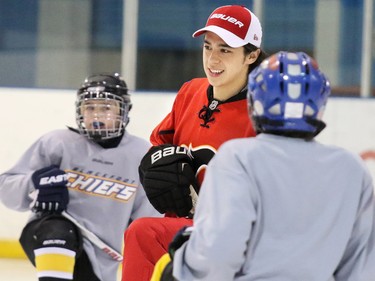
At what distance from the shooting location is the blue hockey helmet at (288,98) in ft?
5.34

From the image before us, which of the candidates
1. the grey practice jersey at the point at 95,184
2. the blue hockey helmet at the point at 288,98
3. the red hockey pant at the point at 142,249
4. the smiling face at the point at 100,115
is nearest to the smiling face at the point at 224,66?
the red hockey pant at the point at 142,249

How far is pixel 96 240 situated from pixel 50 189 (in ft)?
0.84

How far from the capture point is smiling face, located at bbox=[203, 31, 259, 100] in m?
2.29

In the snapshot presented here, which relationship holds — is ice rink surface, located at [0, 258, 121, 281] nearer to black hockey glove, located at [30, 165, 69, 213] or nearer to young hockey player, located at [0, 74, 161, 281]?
young hockey player, located at [0, 74, 161, 281]

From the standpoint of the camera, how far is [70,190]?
10.2 ft

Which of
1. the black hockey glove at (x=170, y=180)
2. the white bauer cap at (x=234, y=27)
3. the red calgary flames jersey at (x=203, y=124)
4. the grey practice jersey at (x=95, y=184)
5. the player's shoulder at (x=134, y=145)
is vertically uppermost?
the white bauer cap at (x=234, y=27)

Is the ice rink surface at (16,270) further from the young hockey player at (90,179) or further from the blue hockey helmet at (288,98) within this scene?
the blue hockey helmet at (288,98)

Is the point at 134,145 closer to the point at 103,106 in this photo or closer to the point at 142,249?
the point at 103,106

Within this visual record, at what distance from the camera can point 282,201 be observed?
1576mm

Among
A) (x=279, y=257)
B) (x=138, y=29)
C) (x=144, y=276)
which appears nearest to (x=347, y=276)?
(x=279, y=257)

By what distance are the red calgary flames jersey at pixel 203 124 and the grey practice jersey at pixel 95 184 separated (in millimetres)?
797

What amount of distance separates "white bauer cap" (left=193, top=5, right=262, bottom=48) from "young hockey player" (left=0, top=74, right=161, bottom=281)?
86 centimetres

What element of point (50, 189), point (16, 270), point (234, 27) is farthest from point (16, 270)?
point (234, 27)

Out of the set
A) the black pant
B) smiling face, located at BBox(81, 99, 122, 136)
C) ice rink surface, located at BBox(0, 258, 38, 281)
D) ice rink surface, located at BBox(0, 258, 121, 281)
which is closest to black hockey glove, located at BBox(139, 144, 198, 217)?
the black pant
